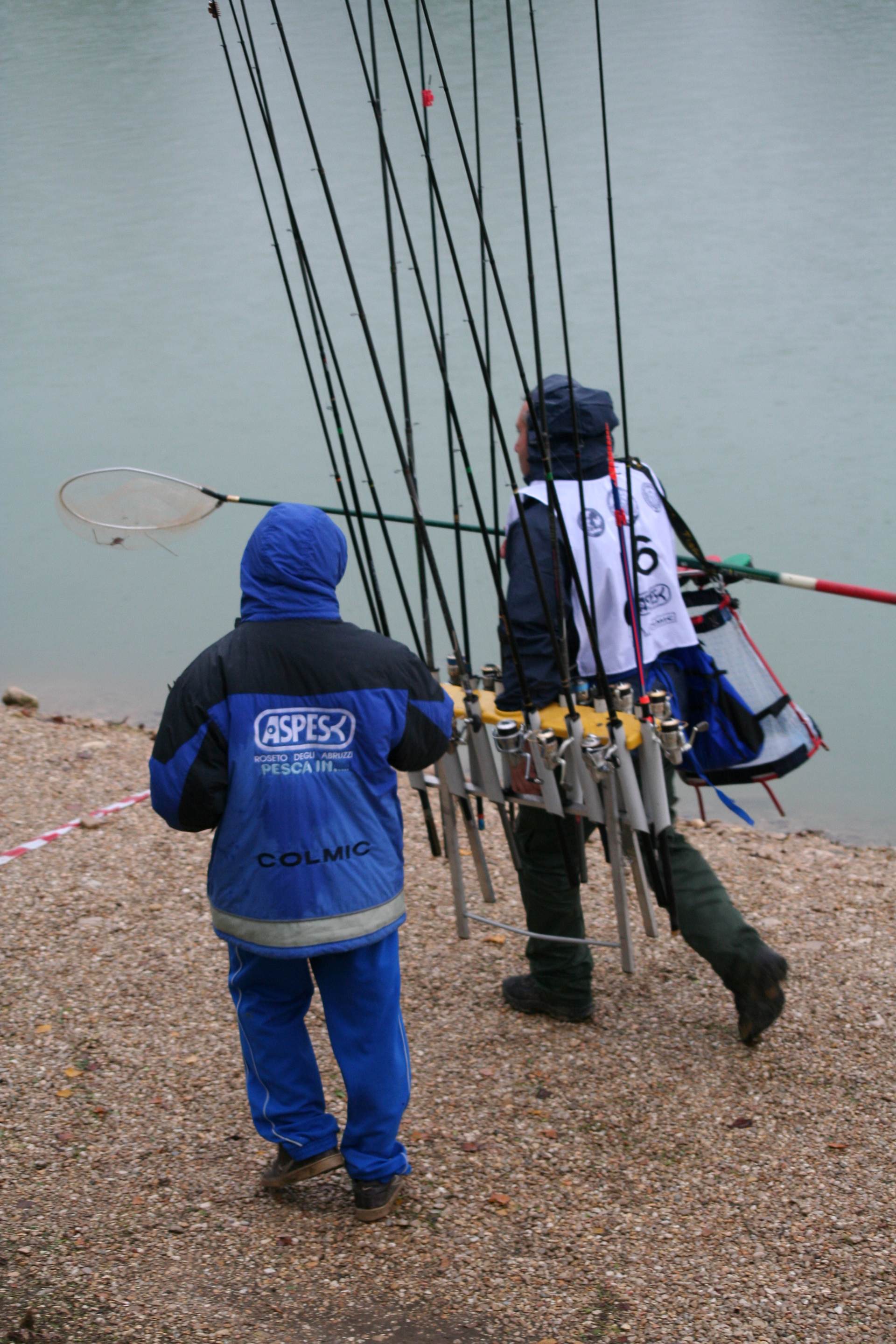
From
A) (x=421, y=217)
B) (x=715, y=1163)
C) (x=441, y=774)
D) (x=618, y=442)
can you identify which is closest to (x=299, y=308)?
(x=421, y=217)

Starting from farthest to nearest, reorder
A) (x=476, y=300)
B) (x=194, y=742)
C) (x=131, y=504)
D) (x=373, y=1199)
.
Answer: (x=476, y=300) → (x=131, y=504) → (x=373, y=1199) → (x=194, y=742)

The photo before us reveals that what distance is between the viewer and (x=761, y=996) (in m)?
3.13

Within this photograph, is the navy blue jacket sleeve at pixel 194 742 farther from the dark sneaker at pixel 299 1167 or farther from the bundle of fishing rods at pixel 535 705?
the dark sneaker at pixel 299 1167

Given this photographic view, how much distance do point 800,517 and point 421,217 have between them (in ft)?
14.1

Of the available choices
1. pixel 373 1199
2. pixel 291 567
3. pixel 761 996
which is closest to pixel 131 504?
pixel 291 567

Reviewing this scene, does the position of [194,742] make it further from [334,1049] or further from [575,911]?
[575,911]

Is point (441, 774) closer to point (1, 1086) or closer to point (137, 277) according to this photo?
point (1, 1086)

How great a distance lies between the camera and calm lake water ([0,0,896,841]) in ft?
23.6

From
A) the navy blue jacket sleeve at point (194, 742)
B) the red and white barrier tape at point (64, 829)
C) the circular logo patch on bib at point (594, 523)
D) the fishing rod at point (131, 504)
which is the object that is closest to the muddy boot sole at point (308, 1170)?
the navy blue jacket sleeve at point (194, 742)

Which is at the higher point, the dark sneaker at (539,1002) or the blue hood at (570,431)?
the blue hood at (570,431)

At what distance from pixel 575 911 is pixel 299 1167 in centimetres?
95

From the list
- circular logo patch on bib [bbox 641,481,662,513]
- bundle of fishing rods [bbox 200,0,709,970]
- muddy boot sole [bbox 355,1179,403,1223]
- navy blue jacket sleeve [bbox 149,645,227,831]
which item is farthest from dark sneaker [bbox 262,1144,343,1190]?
circular logo patch on bib [bbox 641,481,662,513]

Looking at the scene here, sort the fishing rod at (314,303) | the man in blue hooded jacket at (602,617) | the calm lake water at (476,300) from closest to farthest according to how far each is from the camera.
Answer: the man in blue hooded jacket at (602,617) → the fishing rod at (314,303) → the calm lake water at (476,300)

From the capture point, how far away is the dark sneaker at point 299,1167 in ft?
8.89
